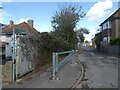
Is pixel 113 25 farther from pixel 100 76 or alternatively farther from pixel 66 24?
pixel 100 76

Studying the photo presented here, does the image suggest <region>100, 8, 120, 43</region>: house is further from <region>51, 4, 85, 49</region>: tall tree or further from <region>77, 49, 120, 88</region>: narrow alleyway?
<region>77, 49, 120, 88</region>: narrow alleyway

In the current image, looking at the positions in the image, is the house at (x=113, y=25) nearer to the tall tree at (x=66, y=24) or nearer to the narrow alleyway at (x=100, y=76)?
the tall tree at (x=66, y=24)

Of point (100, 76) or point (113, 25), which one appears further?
point (113, 25)

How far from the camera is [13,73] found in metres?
10.4

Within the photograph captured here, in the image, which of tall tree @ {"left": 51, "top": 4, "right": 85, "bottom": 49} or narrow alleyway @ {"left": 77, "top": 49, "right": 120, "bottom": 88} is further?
tall tree @ {"left": 51, "top": 4, "right": 85, "bottom": 49}

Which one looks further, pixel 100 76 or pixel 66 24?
pixel 66 24

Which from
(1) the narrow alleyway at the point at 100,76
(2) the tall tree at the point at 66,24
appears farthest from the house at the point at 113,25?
(1) the narrow alleyway at the point at 100,76

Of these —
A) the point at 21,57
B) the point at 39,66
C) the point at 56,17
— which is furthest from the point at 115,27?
the point at 21,57

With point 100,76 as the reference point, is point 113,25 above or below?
above

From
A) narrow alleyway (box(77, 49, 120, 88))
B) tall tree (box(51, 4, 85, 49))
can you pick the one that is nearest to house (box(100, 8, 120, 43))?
tall tree (box(51, 4, 85, 49))

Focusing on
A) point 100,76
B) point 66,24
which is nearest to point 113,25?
point 66,24

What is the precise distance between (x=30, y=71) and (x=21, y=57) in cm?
206

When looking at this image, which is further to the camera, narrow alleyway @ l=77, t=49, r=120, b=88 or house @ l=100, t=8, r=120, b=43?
house @ l=100, t=8, r=120, b=43

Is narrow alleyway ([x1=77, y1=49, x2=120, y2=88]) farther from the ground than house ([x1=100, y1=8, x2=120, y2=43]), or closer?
closer
